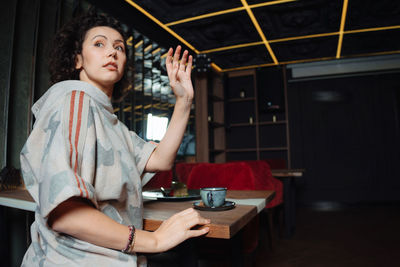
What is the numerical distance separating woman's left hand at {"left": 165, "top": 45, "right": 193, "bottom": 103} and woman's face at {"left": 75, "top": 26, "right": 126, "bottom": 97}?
16cm

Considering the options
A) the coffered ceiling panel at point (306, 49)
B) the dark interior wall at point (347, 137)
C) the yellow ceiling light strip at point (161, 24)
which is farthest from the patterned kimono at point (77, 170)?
the dark interior wall at point (347, 137)

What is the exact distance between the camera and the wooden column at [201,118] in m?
5.92

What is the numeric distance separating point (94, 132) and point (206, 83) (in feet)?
17.8

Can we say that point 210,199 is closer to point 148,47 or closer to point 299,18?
point 148,47

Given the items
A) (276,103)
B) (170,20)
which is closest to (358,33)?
(276,103)

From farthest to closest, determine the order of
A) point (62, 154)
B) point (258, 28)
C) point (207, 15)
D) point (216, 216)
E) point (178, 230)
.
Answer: point (258, 28)
point (207, 15)
point (216, 216)
point (178, 230)
point (62, 154)

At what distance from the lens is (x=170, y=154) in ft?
3.18

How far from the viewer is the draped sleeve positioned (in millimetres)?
Result: 573

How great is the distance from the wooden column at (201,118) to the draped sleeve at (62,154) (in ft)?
17.1

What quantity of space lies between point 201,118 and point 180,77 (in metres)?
5.05

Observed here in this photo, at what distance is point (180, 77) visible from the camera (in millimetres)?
971

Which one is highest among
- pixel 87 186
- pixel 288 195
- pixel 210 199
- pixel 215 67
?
pixel 215 67

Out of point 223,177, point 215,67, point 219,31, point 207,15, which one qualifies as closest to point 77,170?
point 223,177

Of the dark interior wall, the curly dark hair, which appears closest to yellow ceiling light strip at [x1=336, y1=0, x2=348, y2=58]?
the dark interior wall
